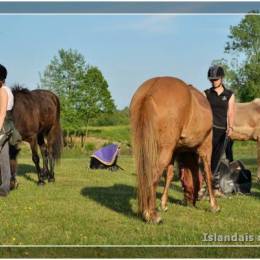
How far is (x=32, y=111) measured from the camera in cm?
988

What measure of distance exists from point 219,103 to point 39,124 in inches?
180

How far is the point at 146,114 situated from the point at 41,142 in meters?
5.91

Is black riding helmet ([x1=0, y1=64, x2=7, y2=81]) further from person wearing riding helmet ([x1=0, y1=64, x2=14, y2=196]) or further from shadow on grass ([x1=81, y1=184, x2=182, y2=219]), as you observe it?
shadow on grass ([x1=81, y1=184, x2=182, y2=219])

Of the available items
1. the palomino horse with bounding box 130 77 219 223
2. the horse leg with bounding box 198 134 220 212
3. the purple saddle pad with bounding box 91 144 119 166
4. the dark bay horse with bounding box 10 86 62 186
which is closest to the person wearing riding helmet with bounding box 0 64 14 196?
the dark bay horse with bounding box 10 86 62 186

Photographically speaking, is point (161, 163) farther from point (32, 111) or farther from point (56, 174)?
point (56, 174)

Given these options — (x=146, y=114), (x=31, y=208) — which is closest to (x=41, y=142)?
(x=31, y=208)

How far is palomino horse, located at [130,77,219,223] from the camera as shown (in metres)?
5.82

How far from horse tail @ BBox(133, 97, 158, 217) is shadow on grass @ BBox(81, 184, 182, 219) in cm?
67

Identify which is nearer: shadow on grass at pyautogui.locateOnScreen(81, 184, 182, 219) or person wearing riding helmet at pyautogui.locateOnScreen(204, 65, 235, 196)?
shadow on grass at pyautogui.locateOnScreen(81, 184, 182, 219)

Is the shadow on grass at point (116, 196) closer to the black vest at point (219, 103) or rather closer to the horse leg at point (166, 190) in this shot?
the horse leg at point (166, 190)

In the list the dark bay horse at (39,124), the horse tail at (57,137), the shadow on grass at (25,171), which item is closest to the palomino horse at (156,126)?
the dark bay horse at (39,124)

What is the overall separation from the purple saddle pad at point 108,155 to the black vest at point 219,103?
5.49 meters

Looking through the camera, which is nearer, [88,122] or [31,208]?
[31,208]

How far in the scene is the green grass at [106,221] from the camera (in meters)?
4.95
